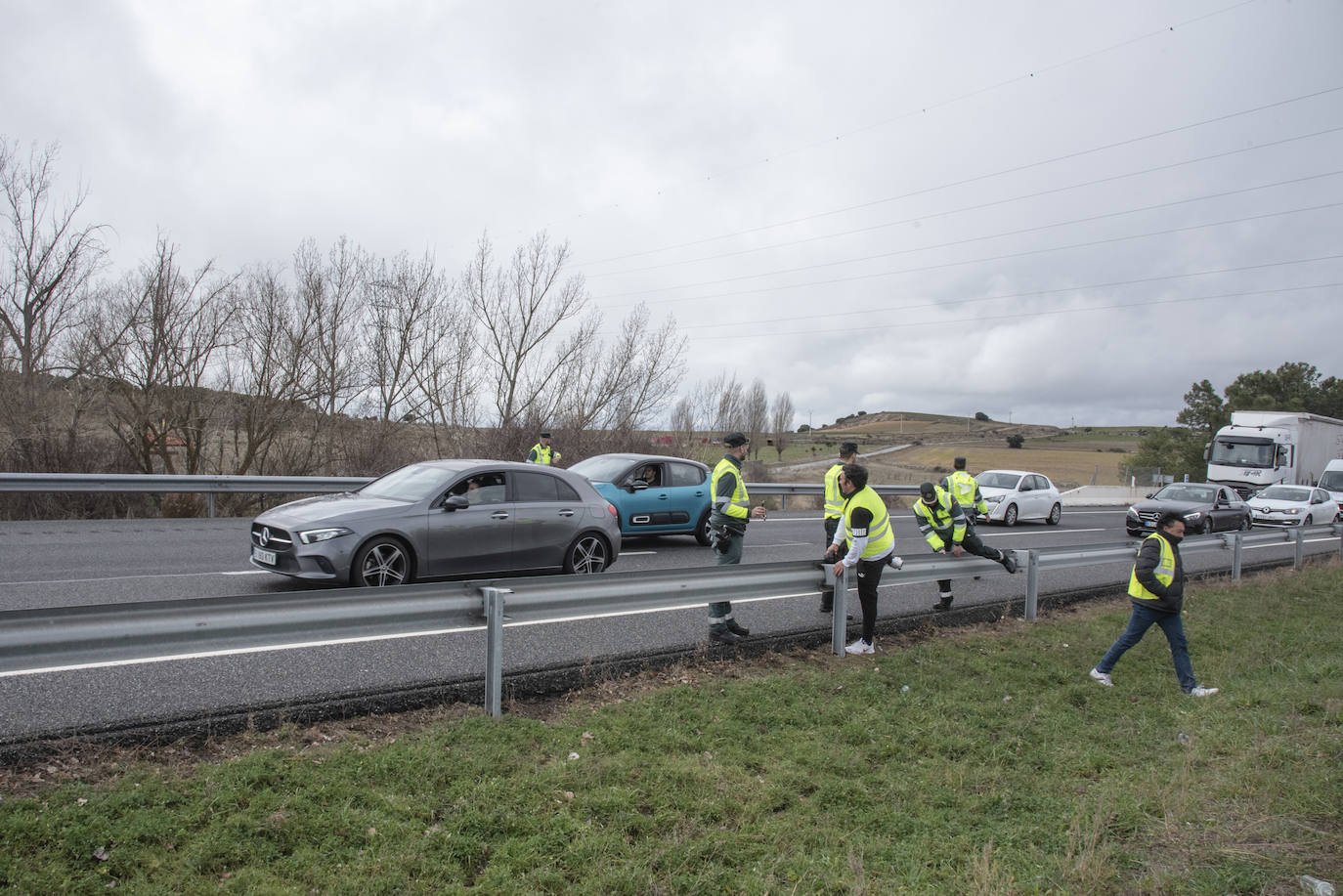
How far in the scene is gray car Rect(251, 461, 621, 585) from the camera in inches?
307

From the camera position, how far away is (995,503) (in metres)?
21.4

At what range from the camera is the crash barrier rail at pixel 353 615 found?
12.8 ft

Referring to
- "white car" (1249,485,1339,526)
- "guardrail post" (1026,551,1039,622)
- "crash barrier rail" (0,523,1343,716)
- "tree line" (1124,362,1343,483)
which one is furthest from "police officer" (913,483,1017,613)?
"tree line" (1124,362,1343,483)

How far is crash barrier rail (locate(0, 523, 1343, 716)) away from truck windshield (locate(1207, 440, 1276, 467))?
30.7 metres

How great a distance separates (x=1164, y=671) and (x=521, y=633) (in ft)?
18.7

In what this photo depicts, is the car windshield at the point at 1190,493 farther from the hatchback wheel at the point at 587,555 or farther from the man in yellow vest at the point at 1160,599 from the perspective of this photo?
the hatchback wheel at the point at 587,555

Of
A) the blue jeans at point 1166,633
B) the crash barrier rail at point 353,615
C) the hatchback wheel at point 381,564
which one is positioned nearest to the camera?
the crash barrier rail at point 353,615

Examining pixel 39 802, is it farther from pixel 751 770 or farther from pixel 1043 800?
pixel 1043 800

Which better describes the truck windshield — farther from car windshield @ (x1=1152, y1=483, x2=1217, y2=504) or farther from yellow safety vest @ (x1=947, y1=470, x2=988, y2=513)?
yellow safety vest @ (x1=947, y1=470, x2=988, y2=513)

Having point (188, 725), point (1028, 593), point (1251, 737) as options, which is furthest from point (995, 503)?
point (188, 725)

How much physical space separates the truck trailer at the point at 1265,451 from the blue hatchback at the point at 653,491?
83.7 feet

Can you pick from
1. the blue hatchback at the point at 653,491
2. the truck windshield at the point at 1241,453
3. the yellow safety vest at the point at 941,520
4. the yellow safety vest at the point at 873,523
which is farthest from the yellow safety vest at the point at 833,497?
the truck windshield at the point at 1241,453

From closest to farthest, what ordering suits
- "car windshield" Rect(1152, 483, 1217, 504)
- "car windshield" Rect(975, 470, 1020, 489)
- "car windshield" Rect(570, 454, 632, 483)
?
"car windshield" Rect(570, 454, 632, 483) < "car windshield" Rect(1152, 483, 1217, 504) < "car windshield" Rect(975, 470, 1020, 489)

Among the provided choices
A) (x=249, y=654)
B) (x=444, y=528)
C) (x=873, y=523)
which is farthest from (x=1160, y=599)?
(x=249, y=654)
